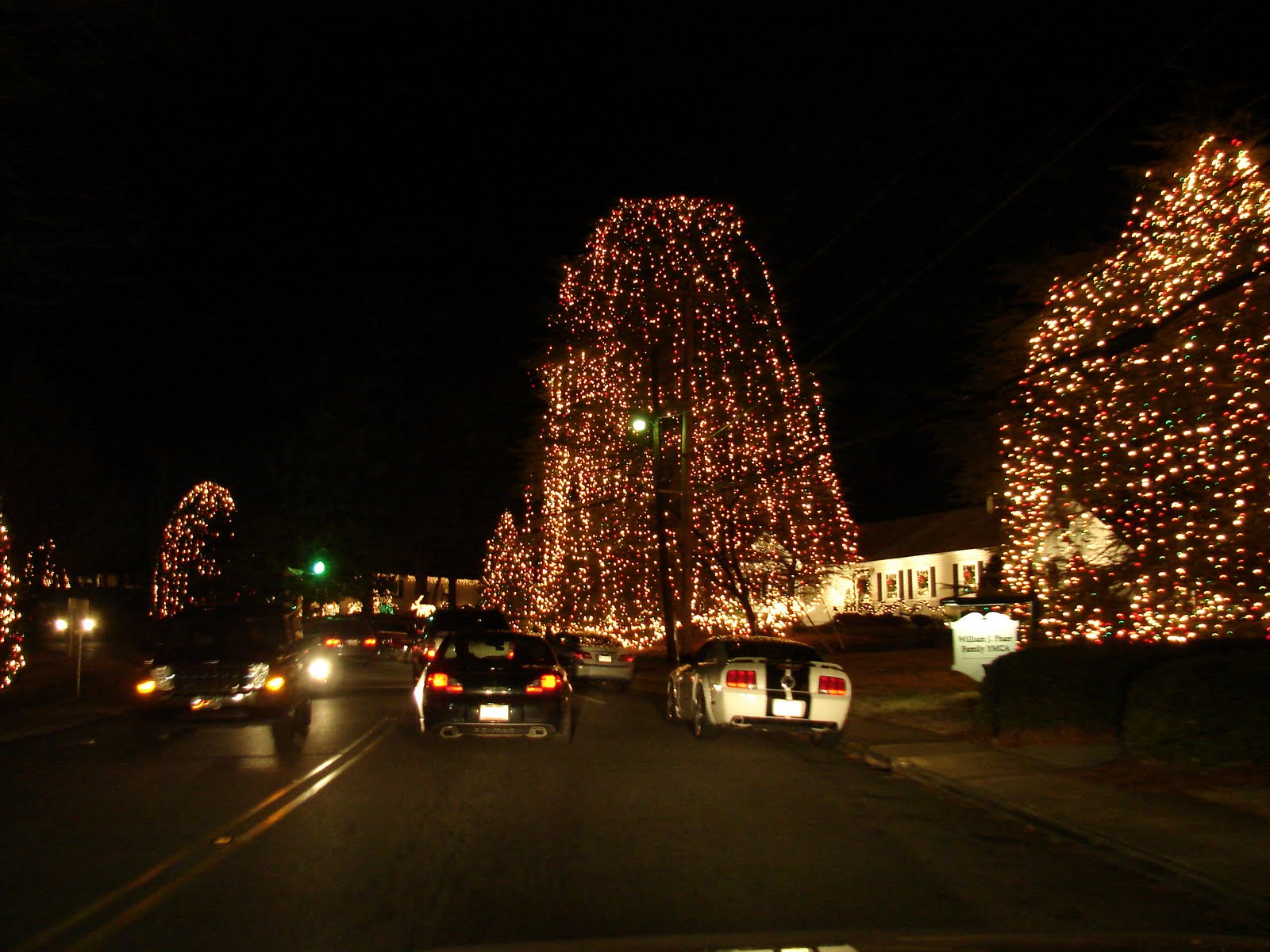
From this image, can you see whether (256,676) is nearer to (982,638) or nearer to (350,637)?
(982,638)

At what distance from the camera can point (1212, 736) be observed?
42.1ft

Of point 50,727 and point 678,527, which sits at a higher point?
point 678,527

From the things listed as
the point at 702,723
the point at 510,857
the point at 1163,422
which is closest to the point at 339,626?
the point at 702,723

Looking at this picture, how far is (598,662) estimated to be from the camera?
97.3 feet

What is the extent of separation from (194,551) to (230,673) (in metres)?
22.9

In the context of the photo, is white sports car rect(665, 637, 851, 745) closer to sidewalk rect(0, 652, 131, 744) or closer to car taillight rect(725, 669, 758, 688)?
car taillight rect(725, 669, 758, 688)

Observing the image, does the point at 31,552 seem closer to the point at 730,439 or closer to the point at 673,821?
the point at 730,439

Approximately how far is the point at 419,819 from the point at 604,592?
25.6 m

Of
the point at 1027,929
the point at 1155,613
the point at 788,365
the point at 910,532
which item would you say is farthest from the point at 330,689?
A: the point at 910,532

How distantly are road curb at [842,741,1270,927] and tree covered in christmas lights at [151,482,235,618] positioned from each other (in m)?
20.8

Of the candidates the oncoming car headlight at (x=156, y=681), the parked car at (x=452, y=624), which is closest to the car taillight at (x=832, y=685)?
the oncoming car headlight at (x=156, y=681)

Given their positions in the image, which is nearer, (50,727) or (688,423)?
(50,727)

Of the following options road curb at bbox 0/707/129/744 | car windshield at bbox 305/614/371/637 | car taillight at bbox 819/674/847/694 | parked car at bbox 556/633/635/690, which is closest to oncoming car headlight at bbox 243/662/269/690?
road curb at bbox 0/707/129/744

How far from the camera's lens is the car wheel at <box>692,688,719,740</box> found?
57.3 ft
